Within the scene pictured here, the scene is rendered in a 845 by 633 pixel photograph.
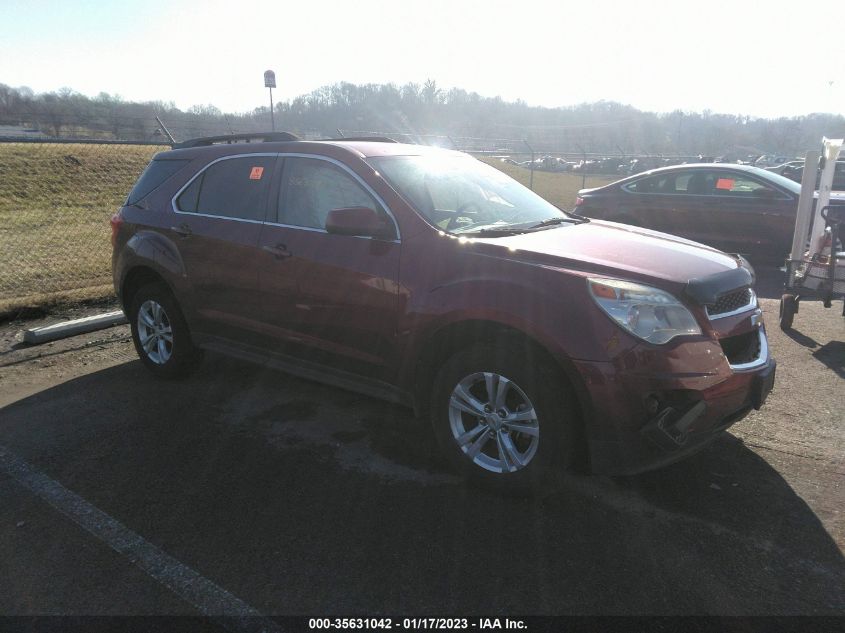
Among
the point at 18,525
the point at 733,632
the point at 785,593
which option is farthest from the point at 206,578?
the point at 785,593

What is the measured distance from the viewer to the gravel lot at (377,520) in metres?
2.66

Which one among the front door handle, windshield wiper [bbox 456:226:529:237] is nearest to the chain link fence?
the front door handle

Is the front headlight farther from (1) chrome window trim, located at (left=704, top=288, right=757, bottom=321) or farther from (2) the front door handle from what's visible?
(2) the front door handle

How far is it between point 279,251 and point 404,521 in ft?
6.46

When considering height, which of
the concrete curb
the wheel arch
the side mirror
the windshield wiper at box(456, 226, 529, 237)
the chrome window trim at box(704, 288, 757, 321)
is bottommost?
the concrete curb

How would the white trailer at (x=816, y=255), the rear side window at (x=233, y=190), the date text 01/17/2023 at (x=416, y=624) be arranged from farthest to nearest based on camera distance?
1. the white trailer at (x=816, y=255)
2. the rear side window at (x=233, y=190)
3. the date text 01/17/2023 at (x=416, y=624)

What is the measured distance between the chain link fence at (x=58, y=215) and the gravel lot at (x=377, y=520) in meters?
4.13

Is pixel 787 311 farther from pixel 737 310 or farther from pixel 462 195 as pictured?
pixel 462 195

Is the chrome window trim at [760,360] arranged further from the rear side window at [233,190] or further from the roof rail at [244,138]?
the roof rail at [244,138]

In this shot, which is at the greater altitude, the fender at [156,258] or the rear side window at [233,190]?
the rear side window at [233,190]

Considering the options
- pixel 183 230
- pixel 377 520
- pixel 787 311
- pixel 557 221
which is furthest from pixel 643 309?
pixel 787 311

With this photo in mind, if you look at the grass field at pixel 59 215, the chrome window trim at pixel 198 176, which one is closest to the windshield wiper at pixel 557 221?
the chrome window trim at pixel 198 176

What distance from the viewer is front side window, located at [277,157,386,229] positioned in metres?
4.05

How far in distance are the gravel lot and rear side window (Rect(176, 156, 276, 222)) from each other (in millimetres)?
1434
